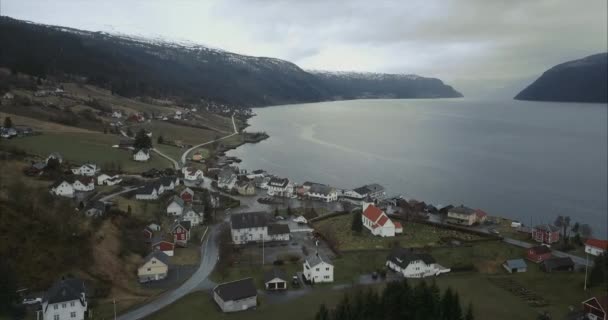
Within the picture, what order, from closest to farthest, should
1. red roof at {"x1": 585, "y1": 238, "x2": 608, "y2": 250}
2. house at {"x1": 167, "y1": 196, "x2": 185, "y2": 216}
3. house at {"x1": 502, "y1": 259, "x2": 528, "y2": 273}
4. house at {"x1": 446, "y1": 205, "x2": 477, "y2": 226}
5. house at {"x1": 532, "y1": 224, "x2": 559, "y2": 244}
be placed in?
house at {"x1": 502, "y1": 259, "x2": 528, "y2": 273}
red roof at {"x1": 585, "y1": 238, "x2": 608, "y2": 250}
house at {"x1": 532, "y1": 224, "x2": 559, "y2": 244}
house at {"x1": 167, "y1": 196, "x2": 185, "y2": 216}
house at {"x1": 446, "y1": 205, "x2": 477, "y2": 226}

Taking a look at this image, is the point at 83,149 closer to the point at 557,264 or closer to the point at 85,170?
the point at 85,170

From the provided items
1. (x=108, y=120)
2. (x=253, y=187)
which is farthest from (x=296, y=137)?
(x=253, y=187)

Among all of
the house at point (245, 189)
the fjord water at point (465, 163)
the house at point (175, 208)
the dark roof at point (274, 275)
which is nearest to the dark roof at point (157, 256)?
the dark roof at point (274, 275)

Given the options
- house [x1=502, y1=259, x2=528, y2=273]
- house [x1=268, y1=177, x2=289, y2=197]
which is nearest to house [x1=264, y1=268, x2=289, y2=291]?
house [x1=502, y1=259, x2=528, y2=273]

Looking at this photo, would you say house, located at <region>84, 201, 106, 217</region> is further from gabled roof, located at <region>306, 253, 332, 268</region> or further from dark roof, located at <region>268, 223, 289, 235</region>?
gabled roof, located at <region>306, 253, 332, 268</region>

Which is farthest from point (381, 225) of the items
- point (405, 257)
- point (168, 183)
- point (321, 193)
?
point (168, 183)

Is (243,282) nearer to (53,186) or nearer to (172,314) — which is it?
(172,314)

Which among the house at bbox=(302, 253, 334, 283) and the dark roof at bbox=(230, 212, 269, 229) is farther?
the dark roof at bbox=(230, 212, 269, 229)
